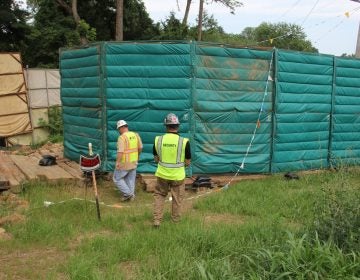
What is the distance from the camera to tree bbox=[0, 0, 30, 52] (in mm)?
27688

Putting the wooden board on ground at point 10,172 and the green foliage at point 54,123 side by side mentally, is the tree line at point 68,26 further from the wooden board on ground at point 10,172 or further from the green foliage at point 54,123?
the wooden board on ground at point 10,172

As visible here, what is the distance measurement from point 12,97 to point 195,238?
1201 centimetres

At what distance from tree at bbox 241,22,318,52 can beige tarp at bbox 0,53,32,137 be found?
3808 centimetres

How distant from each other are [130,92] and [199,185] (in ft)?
7.80

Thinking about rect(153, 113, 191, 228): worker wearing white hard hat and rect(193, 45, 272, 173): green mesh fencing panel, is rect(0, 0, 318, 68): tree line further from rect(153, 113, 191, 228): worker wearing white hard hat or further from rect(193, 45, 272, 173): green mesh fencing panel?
rect(153, 113, 191, 228): worker wearing white hard hat

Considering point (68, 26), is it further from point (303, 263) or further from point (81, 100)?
point (303, 263)

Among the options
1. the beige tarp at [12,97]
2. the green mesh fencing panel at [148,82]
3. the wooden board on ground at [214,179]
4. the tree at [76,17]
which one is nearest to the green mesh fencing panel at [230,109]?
the wooden board on ground at [214,179]

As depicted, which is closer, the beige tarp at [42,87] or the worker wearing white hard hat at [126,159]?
the worker wearing white hard hat at [126,159]

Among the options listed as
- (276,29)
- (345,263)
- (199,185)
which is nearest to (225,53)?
(199,185)

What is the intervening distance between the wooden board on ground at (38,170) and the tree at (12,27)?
17523 millimetres

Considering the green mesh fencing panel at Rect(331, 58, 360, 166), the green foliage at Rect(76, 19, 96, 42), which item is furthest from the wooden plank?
the green foliage at Rect(76, 19, 96, 42)

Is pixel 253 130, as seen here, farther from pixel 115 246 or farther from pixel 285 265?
pixel 285 265

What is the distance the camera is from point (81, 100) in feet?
36.0

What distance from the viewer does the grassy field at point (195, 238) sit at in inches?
189
